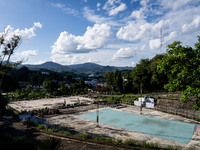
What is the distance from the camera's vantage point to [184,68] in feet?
44.0

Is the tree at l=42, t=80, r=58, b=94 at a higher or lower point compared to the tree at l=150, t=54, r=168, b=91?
lower

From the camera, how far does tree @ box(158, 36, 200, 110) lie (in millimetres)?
13023

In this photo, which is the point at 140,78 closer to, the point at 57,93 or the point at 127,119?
the point at 57,93

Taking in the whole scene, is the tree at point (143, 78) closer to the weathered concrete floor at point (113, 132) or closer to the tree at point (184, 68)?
the weathered concrete floor at point (113, 132)

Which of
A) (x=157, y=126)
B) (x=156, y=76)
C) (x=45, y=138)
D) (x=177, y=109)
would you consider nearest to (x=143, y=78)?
(x=156, y=76)

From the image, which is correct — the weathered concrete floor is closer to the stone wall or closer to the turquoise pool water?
the turquoise pool water

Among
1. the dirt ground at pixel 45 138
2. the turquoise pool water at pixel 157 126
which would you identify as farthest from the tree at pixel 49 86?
the dirt ground at pixel 45 138

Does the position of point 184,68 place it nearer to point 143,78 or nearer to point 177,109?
point 177,109

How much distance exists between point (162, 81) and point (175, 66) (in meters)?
50.1

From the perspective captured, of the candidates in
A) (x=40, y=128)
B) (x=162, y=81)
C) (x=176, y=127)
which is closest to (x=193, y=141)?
(x=176, y=127)

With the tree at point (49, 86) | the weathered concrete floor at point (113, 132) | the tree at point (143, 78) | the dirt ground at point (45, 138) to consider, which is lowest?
the weathered concrete floor at point (113, 132)

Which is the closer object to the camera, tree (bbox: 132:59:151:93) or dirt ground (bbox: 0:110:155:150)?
dirt ground (bbox: 0:110:155:150)

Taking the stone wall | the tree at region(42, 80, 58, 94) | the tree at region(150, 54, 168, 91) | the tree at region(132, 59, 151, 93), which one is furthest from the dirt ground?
the tree at region(132, 59, 151, 93)

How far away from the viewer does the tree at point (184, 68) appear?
1302cm
